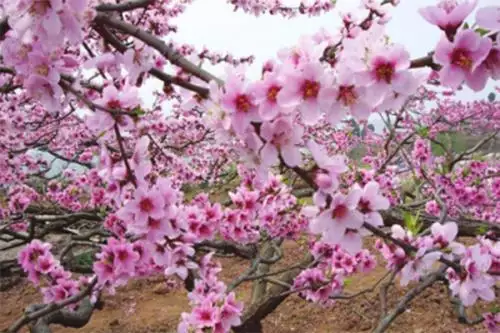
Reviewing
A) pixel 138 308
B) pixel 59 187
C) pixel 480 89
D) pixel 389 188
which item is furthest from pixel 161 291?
pixel 480 89

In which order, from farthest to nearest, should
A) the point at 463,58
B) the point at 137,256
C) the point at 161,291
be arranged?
the point at 161,291 < the point at 137,256 < the point at 463,58

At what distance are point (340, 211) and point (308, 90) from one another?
0.44 m

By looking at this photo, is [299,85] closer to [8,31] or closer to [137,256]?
[8,31]

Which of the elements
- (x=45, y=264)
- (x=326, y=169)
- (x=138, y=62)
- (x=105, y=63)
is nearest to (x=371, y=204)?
(x=326, y=169)

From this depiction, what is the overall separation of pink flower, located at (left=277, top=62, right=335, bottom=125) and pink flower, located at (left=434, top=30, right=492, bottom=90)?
0.28 metres

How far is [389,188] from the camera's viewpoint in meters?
5.97

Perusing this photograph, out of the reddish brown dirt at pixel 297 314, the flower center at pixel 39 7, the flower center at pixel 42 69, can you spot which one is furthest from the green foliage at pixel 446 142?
the flower center at pixel 39 7

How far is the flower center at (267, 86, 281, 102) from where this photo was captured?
4.14 ft

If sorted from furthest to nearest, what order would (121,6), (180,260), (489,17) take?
(180,260), (121,6), (489,17)

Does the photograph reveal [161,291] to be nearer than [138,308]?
No

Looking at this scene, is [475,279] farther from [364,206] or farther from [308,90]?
[308,90]

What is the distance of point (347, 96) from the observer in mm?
1276

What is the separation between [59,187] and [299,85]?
314 inches

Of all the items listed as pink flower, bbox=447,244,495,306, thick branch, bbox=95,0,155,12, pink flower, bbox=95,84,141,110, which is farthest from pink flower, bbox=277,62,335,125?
pink flower, bbox=447,244,495,306
